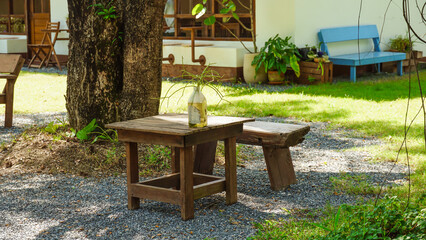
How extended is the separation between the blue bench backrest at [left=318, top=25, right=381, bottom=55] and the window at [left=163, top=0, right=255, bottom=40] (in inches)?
59.7

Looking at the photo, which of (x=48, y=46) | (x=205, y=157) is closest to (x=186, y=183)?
(x=205, y=157)

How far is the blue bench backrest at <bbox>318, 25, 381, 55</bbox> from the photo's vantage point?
12.6m

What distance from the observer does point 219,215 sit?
14.9 feet

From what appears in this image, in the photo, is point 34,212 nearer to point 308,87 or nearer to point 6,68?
point 6,68

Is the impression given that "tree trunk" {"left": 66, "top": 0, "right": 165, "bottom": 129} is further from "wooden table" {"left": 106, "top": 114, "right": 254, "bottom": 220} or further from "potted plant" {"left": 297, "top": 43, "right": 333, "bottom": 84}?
"potted plant" {"left": 297, "top": 43, "right": 333, "bottom": 84}

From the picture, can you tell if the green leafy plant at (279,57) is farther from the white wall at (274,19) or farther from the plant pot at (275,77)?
the white wall at (274,19)

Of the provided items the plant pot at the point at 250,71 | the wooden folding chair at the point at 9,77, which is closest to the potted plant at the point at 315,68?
the plant pot at the point at 250,71

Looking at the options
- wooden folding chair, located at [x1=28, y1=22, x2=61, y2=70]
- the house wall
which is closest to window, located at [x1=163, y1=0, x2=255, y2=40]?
wooden folding chair, located at [x1=28, y1=22, x2=61, y2=70]

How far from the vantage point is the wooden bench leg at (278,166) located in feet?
17.1

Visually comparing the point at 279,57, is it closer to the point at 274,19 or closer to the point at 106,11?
the point at 274,19

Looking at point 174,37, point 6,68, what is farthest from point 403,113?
point 174,37

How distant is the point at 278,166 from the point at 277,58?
268 inches

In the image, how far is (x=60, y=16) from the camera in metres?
16.9

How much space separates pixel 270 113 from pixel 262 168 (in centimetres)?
290
